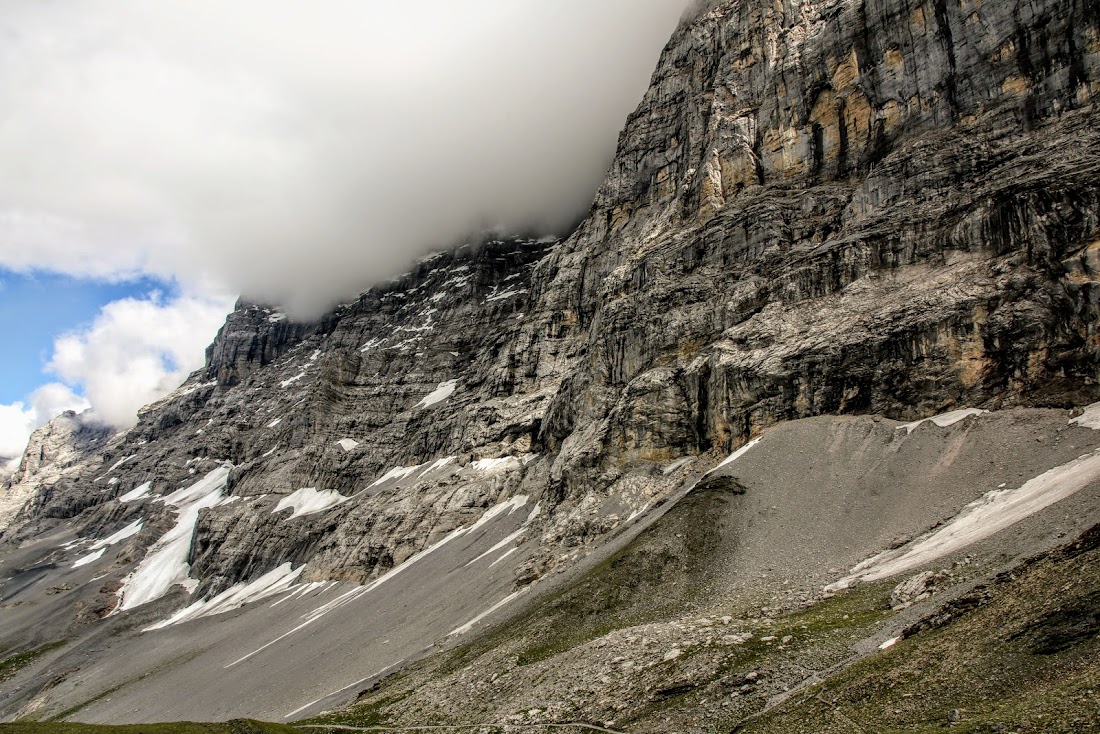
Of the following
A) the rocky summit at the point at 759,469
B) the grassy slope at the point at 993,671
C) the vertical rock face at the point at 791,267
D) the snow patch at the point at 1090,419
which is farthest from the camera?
the vertical rock face at the point at 791,267

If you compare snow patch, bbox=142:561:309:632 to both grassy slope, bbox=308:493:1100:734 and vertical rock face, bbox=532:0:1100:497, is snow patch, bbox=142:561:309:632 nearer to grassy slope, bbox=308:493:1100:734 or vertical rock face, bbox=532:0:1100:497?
vertical rock face, bbox=532:0:1100:497

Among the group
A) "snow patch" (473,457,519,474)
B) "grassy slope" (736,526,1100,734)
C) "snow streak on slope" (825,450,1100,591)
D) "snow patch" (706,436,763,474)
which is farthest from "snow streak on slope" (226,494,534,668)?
"grassy slope" (736,526,1100,734)

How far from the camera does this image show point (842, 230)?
69438 mm

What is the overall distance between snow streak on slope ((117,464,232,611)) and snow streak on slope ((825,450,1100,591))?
13842 cm

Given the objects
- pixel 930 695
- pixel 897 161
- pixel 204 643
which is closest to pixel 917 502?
pixel 930 695

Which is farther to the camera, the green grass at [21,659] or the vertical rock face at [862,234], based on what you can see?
the green grass at [21,659]

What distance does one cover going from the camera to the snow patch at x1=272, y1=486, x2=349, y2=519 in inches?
5443

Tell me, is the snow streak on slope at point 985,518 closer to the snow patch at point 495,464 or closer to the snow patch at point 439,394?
the snow patch at point 495,464

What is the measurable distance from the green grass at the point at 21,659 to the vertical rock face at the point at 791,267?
86.5 ft

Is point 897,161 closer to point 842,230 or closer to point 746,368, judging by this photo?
point 842,230

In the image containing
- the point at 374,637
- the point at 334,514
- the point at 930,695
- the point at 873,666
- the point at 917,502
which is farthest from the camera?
the point at 334,514

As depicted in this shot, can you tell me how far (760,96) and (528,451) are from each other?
2561 inches

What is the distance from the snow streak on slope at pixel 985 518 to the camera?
96.5 ft

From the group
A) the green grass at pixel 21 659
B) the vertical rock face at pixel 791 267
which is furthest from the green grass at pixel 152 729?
the green grass at pixel 21 659
